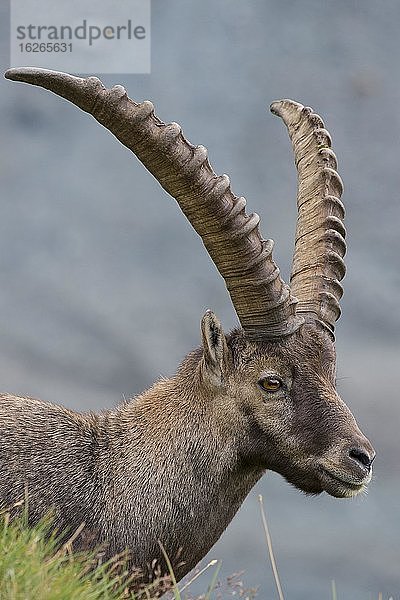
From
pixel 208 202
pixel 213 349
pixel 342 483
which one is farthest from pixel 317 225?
pixel 342 483

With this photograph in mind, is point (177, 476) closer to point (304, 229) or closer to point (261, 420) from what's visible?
point (261, 420)

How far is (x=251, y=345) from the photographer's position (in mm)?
8336

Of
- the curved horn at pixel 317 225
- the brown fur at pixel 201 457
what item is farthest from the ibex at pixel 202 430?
the curved horn at pixel 317 225

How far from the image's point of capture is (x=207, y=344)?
8148 millimetres

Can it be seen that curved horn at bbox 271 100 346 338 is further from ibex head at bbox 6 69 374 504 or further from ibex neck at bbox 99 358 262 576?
ibex neck at bbox 99 358 262 576

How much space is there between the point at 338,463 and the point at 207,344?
1.52 metres

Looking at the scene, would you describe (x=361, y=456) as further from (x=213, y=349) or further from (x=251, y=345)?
(x=213, y=349)

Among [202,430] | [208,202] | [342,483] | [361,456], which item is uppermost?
[208,202]

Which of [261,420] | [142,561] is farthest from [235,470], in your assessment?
[142,561]

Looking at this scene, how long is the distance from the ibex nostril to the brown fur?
39 mm

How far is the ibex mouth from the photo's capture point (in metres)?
7.66

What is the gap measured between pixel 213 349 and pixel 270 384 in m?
0.59

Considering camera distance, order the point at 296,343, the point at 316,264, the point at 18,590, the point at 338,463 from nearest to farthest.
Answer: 1. the point at 18,590
2. the point at 338,463
3. the point at 296,343
4. the point at 316,264

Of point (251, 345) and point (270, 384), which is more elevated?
point (251, 345)
